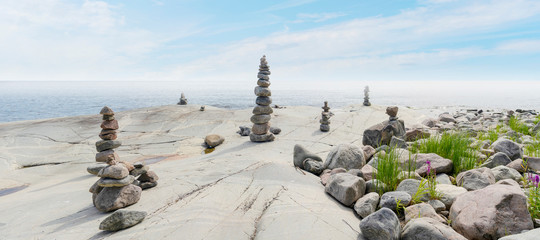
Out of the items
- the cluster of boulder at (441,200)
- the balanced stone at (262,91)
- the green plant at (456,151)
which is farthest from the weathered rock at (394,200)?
the balanced stone at (262,91)

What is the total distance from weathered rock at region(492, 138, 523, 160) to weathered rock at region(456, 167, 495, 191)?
2.12 metres

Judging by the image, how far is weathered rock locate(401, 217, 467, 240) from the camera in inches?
127

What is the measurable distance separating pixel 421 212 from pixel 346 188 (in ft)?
3.73

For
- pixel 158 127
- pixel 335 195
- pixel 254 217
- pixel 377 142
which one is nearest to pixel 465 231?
pixel 335 195

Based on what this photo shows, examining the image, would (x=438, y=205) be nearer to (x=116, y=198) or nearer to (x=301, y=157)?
(x=301, y=157)

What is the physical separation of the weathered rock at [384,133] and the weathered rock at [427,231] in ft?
21.0

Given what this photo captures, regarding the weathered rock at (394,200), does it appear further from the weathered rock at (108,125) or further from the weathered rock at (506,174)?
the weathered rock at (108,125)

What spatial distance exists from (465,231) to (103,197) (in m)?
5.77

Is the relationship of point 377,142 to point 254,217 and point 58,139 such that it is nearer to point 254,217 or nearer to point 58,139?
point 254,217

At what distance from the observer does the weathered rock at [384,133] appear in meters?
9.80

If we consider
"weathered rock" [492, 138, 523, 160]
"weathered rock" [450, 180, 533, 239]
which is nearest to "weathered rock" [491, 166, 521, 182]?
"weathered rock" [492, 138, 523, 160]

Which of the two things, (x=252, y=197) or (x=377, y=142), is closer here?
(x=252, y=197)

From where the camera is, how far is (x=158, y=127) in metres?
18.0

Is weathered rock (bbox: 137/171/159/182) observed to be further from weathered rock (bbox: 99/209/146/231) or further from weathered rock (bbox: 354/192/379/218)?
weathered rock (bbox: 354/192/379/218)
